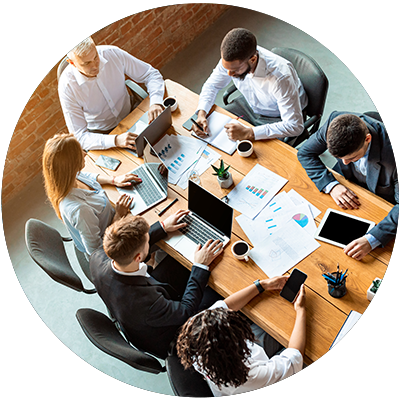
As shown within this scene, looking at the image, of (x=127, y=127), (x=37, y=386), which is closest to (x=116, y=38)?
(x=127, y=127)

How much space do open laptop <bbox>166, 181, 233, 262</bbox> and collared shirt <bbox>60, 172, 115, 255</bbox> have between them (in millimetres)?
392

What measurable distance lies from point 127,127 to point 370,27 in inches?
97.1

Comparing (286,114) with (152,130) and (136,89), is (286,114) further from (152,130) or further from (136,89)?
(136,89)

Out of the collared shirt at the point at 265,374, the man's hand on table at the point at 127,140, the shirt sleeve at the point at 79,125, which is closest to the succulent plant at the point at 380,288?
the collared shirt at the point at 265,374

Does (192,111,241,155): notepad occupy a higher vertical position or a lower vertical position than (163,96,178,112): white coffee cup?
lower

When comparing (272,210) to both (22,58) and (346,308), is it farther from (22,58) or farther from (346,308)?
(22,58)

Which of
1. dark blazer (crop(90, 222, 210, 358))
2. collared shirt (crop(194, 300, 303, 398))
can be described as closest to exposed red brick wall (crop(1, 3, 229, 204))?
dark blazer (crop(90, 222, 210, 358))

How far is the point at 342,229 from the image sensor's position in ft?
6.72

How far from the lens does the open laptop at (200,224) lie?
82.0 inches

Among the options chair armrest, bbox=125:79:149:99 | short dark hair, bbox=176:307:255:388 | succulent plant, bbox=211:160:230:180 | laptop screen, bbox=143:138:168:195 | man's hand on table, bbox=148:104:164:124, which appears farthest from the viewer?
chair armrest, bbox=125:79:149:99

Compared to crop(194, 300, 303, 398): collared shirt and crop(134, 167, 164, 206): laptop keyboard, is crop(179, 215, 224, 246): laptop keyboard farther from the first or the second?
crop(194, 300, 303, 398): collared shirt

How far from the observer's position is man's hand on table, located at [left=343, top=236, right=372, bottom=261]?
194cm

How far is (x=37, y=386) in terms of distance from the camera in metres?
2.73

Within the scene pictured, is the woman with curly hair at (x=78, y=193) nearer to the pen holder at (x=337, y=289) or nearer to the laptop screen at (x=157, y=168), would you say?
the laptop screen at (x=157, y=168)
